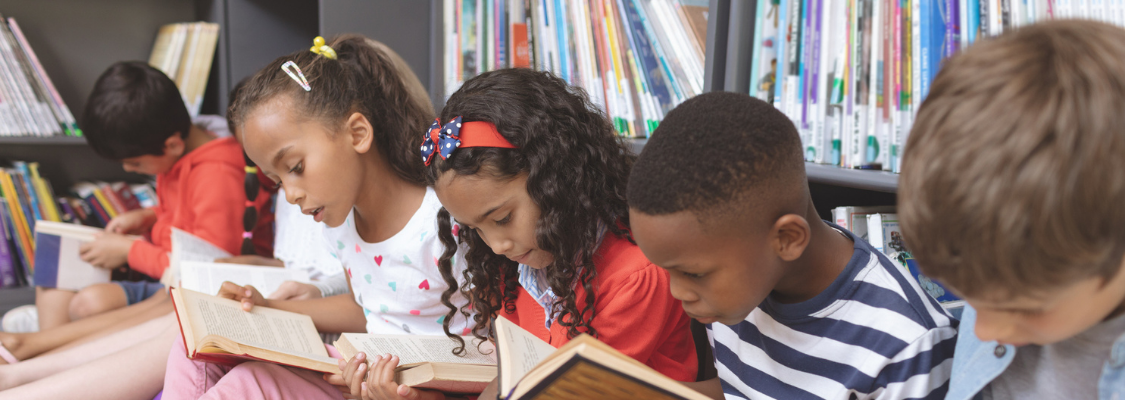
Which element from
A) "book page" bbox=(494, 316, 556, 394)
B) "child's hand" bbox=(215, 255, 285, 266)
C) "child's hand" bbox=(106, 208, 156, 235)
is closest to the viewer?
"book page" bbox=(494, 316, 556, 394)

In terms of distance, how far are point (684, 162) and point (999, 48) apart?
0.25 m

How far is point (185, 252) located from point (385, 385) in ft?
2.72

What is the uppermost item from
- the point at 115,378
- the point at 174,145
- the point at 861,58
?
the point at 861,58

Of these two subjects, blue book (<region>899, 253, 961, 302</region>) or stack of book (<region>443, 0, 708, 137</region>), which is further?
stack of book (<region>443, 0, 708, 137</region>)

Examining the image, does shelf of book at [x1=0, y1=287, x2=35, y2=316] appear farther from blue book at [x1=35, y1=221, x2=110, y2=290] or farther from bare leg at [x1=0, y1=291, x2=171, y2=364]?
bare leg at [x1=0, y1=291, x2=171, y2=364]

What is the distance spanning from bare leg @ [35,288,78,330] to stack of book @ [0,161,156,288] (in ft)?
0.70

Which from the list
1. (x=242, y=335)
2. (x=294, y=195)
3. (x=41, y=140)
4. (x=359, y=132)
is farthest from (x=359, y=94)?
(x=41, y=140)

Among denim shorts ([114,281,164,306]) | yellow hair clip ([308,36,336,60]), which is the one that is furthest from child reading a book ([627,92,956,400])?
denim shorts ([114,281,164,306])

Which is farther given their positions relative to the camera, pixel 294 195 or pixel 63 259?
pixel 63 259

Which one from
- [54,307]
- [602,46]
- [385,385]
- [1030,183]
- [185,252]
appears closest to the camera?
[1030,183]

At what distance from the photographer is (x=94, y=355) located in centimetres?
132

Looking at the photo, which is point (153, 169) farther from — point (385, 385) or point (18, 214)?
point (385, 385)

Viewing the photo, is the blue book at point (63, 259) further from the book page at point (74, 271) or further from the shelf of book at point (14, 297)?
the shelf of book at point (14, 297)

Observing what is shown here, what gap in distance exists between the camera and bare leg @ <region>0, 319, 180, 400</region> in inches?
43.0
